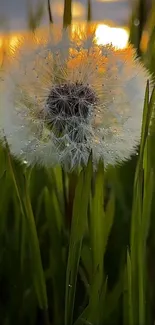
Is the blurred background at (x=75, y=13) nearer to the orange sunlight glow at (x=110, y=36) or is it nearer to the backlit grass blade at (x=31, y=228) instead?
the orange sunlight glow at (x=110, y=36)

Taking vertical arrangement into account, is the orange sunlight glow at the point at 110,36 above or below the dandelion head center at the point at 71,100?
above

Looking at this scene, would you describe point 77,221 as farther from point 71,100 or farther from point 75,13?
point 75,13

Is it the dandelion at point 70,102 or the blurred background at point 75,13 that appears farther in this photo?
the blurred background at point 75,13

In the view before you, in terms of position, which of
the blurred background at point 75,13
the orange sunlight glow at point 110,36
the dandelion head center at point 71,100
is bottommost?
the dandelion head center at point 71,100

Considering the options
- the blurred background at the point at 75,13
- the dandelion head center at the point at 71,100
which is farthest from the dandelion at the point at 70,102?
the blurred background at the point at 75,13

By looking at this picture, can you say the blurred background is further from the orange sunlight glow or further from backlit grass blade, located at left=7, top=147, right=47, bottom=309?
backlit grass blade, located at left=7, top=147, right=47, bottom=309

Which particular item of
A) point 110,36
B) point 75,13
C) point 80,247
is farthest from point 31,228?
point 75,13

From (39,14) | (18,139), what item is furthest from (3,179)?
(39,14)
